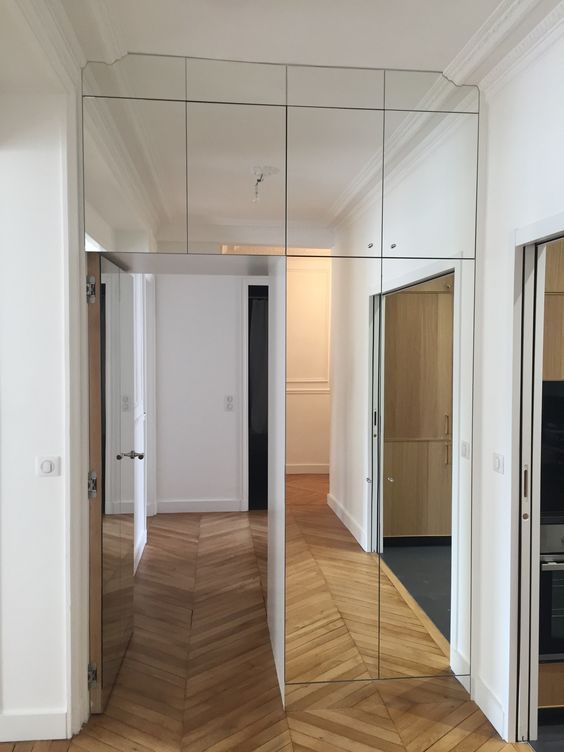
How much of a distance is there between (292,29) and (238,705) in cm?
263

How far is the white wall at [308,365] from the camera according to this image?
255cm

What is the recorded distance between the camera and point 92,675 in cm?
243

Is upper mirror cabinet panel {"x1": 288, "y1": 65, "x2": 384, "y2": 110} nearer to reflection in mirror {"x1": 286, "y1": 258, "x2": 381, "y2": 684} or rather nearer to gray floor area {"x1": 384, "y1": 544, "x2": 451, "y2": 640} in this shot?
reflection in mirror {"x1": 286, "y1": 258, "x2": 381, "y2": 684}

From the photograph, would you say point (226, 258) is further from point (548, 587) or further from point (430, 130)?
point (548, 587)

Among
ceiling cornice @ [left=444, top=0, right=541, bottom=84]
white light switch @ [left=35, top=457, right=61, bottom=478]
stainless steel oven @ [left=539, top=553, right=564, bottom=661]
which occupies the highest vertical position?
ceiling cornice @ [left=444, top=0, right=541, bottom=84]

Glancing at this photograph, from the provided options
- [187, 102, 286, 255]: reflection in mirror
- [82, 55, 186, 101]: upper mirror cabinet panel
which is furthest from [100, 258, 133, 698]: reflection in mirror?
[82, 55, 186, 101]: upper mirror cabinet panel

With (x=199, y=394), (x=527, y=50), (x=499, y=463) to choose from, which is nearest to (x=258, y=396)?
(x=199, y=394)

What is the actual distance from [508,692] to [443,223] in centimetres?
191

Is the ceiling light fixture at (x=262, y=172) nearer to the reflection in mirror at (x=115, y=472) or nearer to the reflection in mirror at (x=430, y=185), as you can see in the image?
the reflection in mirror at (x=430, y=185)

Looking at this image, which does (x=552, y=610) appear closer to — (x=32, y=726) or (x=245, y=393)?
(x=32, y=726)

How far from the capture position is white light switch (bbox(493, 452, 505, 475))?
2340mm

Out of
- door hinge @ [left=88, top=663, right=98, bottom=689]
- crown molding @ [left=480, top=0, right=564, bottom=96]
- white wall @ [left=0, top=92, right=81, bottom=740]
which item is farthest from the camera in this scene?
door hinge @ [left=88, top=663, right=98, bottom=689]

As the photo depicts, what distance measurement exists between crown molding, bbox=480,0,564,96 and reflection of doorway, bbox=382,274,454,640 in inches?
31.1

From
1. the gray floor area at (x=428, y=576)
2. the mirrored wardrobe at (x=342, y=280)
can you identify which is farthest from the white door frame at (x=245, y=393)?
the gray floor area at (x=428, y=576)
